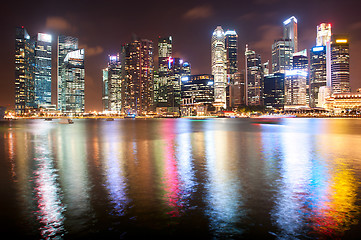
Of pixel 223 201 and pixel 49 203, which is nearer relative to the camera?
pixel 49 203

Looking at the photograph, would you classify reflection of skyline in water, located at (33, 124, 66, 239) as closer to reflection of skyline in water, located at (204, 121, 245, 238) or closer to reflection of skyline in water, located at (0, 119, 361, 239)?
reflection of skyline in water, located at (0, 119, 361, 239)

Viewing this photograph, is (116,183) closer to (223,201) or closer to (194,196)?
(194,196)

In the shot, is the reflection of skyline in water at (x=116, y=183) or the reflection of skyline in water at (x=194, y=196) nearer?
the reflection of skyline in water at (x=194, y=196)

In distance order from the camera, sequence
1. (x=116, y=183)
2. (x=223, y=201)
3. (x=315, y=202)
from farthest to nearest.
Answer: (x=116, y=183) < (x=223, y=201) < (x=315, y=202)

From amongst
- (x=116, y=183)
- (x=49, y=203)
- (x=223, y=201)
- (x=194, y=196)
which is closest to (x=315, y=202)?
(x=223, y=201)

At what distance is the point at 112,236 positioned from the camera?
809cm

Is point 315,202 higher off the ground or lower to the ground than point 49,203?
lower

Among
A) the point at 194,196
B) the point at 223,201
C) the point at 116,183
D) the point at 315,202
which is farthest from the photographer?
the point at 116,183

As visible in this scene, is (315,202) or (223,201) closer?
(315,202)

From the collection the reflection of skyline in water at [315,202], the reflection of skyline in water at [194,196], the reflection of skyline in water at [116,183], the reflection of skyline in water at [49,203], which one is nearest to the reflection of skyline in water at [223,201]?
the reflection of skyline in water at [194,196]

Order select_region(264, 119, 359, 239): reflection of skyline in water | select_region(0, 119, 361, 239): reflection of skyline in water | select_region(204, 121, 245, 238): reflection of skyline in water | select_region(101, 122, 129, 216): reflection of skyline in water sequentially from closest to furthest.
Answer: select_region(264, 119, 359, 239): reflection of skyline in water → select_region(204, 121, 245, 238): reflection of skyline in water → select_region(0, 119, 361, 239): reflection of skyline in water → select_region(101, 122, 129, 216): reflection of skyline in water

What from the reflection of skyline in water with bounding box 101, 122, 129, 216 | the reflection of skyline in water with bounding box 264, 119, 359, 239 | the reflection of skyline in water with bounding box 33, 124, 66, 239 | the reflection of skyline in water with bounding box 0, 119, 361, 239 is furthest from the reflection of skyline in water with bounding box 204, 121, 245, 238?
the reflection of skyline in water with bounding box 33, 124, 66, 239

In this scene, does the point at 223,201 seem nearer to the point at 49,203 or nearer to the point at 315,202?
the point at 315,202

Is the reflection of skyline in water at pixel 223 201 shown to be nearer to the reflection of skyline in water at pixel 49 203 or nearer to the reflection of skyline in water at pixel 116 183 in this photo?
the reflection of skyline in water at pixel 116 183
